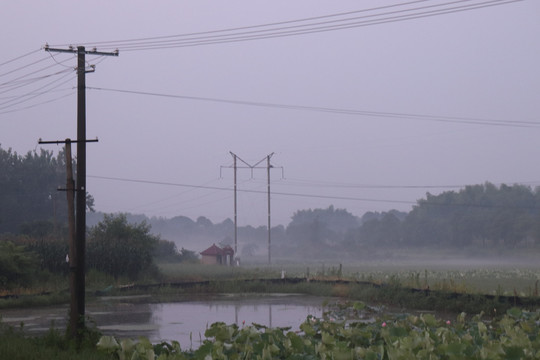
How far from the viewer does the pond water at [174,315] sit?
20984 mm

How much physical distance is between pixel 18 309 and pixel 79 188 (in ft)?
40.2

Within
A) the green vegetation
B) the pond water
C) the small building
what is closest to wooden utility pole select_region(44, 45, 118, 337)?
the pond water

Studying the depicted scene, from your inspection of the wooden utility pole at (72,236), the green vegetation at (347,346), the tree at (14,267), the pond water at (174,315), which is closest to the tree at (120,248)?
the tree at (14,267)

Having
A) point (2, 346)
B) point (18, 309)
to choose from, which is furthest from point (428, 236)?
point (2, 346)

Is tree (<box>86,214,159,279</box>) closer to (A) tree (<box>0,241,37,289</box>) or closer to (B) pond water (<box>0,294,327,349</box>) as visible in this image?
(A) tree (<box>0,241,37,289</box>)

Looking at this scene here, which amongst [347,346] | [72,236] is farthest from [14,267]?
[347,346]

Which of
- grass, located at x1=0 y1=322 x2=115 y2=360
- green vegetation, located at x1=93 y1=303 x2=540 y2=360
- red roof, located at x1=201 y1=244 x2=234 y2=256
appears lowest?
red roof, located at x1=201 y1=244 x2=234 y2=256

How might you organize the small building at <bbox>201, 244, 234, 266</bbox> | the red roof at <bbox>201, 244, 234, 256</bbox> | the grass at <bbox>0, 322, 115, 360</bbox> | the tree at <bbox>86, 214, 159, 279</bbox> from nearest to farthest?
the grass at <bbox>0, 322, 115, 360</bbox> < the tree at <bbox>86, 214, 159, 279</bbox> < the small building at <bbox>201, 244, 234, 266</bbox> < the red roof at <bbox>201, 244, 234, 256</bbox>

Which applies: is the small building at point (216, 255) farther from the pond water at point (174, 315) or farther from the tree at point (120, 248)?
the pond water at point (174, 315)

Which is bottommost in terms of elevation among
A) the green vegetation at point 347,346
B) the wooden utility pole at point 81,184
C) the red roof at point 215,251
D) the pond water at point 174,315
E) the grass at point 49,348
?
the pond water at point 174,315

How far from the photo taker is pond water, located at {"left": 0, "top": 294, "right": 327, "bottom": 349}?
20984mm

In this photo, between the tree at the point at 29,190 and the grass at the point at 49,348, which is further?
the tree at the point at 29,190

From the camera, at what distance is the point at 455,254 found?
5212 inches

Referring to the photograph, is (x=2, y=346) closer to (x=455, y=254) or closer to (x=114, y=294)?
(x=114, y=294)
